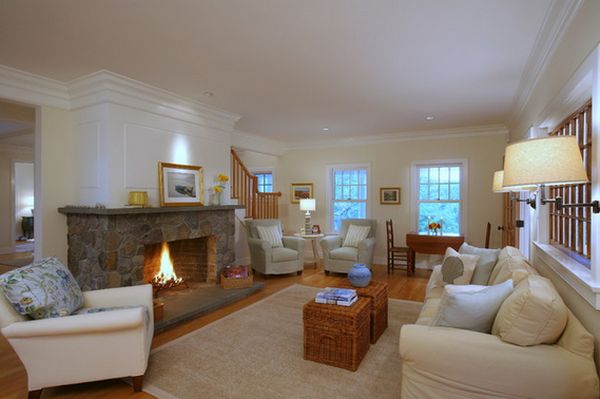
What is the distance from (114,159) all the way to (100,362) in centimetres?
204

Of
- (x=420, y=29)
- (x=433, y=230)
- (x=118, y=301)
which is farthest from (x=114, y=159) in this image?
(x=433, y=230)

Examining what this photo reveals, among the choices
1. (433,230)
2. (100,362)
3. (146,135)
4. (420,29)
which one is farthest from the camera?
(433,230)

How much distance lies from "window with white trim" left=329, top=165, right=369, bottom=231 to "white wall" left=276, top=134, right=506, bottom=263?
0.52 ft

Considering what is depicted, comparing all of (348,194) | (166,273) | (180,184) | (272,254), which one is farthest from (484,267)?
(348,194)

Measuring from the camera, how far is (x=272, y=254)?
5.25m

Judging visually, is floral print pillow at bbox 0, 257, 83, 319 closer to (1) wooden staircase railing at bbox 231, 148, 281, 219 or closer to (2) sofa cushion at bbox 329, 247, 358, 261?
(1) wooden staircase railing at bbox 231, 148, 281, 219

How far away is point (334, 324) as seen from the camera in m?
2.51

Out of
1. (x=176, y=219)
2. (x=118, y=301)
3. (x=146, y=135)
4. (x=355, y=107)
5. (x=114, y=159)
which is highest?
(x=355, y=107)

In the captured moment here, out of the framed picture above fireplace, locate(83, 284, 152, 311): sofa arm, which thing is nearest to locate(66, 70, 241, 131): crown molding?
the framed picture above fireplace

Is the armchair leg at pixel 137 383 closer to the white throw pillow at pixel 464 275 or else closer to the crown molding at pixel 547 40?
the white throw pillow at pixel 464 275

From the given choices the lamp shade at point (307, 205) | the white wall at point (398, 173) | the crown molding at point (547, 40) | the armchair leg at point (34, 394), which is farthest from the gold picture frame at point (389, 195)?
the armchair leg at point (34, 394)

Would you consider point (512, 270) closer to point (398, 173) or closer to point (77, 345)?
point (77, 345)

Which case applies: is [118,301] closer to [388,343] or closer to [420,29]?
[388,343]

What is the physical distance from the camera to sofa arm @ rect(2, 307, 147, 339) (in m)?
1.97
